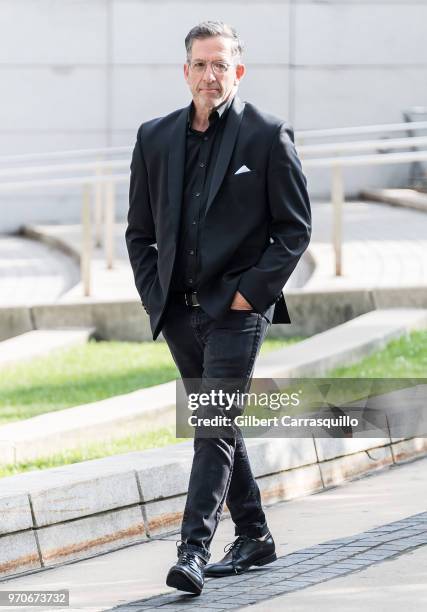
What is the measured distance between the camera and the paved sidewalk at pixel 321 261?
36.6ft

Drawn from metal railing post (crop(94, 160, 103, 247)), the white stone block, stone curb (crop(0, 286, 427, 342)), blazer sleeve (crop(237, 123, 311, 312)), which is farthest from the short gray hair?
metal railing post (crop(94, 160, 103, 247))

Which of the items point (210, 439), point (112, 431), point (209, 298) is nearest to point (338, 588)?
point (210, 439)

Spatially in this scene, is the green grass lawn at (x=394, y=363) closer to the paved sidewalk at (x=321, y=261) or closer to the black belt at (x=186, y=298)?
the paved sidewalk at (x=321, y=261)

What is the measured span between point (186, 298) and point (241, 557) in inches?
37.3

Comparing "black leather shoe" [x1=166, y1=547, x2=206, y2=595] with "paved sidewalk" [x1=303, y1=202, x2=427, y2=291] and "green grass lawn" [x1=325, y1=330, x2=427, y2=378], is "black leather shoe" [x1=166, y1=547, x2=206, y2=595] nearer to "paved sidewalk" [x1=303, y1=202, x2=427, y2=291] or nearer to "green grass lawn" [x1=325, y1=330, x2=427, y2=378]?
"green grass lawn" [x1=325, y1=330, x2=427, y2=378]

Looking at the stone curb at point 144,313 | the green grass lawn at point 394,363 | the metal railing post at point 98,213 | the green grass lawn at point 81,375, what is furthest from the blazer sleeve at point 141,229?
the metal railing post at point 98,213

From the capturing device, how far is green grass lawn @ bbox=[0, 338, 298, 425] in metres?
8.23

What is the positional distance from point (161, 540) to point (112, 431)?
1.25 meters

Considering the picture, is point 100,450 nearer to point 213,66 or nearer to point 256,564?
point 256,564

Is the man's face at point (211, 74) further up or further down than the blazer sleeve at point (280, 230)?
further up

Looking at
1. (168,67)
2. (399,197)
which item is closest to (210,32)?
(399,197)

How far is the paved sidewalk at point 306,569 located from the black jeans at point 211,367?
0.26 m

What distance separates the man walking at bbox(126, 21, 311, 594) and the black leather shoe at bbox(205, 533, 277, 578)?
0.07 metres

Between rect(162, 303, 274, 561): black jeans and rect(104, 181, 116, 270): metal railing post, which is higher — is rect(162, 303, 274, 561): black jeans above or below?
above
